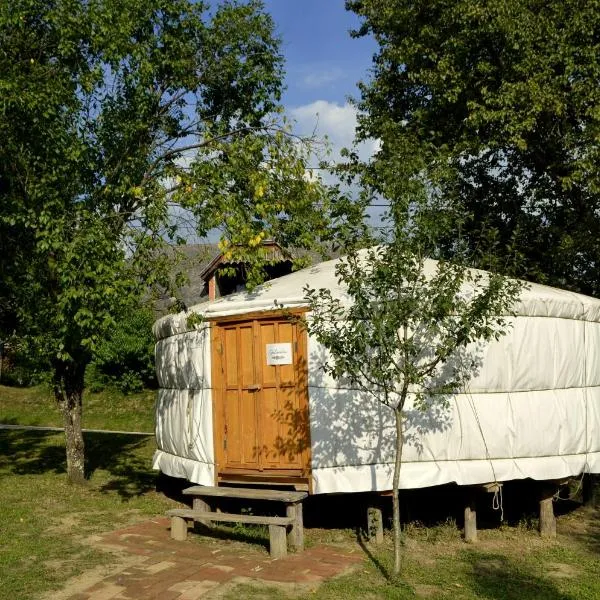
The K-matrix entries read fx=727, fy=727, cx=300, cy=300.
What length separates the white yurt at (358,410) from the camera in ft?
22.4

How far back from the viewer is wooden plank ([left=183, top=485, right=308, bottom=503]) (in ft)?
21.4

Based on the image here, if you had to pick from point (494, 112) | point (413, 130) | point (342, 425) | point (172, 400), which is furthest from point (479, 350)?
point (413, 130)

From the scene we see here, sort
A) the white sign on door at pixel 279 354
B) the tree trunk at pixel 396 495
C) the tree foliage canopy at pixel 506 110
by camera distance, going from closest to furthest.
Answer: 1. the tree trunk at pixel 396 495
2. the white sign on door at pixel 279 354
3. the tree foliage canopy at pixel 506 110

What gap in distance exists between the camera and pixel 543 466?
7047 mm

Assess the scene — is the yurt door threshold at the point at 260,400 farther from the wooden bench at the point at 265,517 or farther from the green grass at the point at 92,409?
the green grass at the point at 92,409

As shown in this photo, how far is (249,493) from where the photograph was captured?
6875 mm

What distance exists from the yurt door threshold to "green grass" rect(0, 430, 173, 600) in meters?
1.40

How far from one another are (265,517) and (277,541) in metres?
0.23

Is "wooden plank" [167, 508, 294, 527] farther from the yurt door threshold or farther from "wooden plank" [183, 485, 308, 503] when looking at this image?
the yurt door threshold

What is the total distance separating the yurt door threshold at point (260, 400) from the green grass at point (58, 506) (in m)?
1.40

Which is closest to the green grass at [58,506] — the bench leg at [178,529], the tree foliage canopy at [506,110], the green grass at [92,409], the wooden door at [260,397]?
the bench leg at [178,529]

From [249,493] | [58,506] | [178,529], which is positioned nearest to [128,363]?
[58,506]

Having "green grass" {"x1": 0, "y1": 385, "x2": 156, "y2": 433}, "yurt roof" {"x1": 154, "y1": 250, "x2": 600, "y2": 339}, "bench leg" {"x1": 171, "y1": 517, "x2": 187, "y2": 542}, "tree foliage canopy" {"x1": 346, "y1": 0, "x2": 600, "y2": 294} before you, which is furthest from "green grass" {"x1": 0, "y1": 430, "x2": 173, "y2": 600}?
"tree foliage canopy" {"x1": 346, "y1": 0, "x2": 600, "y2": 294}

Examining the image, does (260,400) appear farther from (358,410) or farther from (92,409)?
(92,409)
